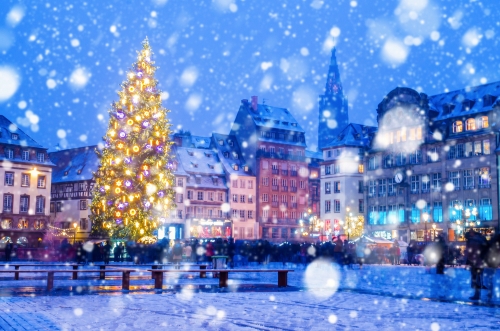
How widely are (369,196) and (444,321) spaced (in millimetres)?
61143

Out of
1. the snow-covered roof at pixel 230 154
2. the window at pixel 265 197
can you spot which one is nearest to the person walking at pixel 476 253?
the snow-covered roof at pixel 230 154

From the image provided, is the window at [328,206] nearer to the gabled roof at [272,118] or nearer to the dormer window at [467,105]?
the gabled roof at [272,118]

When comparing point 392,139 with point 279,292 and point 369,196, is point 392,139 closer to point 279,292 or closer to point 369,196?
point 369,196

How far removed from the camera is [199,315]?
1241 cm

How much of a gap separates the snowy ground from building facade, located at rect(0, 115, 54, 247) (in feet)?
162

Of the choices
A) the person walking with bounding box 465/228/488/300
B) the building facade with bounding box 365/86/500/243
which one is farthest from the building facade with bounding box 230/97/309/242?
the person walking with bounding box 465/228/488/300

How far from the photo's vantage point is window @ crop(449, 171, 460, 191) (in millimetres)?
62794

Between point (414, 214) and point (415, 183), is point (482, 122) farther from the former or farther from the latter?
point (414, 214)

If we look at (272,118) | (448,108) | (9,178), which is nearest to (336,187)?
(272,118)

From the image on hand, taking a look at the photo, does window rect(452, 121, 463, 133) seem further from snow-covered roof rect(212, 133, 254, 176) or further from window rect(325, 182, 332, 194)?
snow-covered roof rect(212, 133, 254, 176)

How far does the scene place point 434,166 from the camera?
6531 cm

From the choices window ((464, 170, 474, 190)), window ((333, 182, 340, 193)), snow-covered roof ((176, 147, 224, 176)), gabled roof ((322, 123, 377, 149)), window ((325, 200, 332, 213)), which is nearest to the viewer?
window ((464, 170, 474, 190))

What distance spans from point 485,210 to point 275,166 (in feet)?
118

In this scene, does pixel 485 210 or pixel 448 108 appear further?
pixel 448 108
